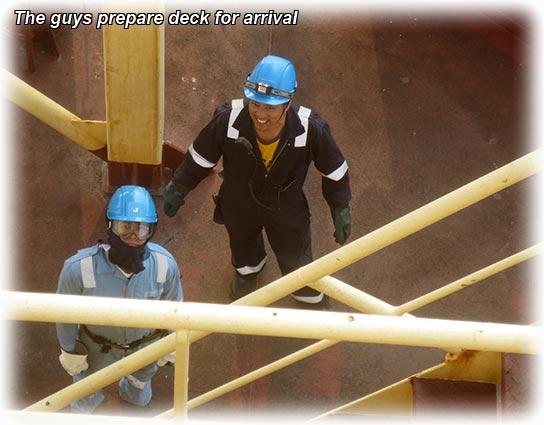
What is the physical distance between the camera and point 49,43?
23.0 feet

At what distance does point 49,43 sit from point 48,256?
1.79 meters

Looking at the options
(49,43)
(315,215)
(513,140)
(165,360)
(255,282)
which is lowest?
(165,360)

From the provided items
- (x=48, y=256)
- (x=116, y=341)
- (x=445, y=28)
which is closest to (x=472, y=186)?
(x=116, y=341)

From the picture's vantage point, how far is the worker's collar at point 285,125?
190 inches

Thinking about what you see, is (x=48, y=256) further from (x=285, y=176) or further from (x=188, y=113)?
(x=285, y=176)

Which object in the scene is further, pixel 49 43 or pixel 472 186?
pixel 49 43

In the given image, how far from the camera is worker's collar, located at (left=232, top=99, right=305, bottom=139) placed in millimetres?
4828

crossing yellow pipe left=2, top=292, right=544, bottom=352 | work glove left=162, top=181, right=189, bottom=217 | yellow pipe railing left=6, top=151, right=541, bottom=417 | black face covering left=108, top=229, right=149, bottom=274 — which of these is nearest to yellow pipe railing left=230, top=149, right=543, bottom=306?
yellow pipe railing left=6, top=151, right=541, bottom=417

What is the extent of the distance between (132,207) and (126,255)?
27cm

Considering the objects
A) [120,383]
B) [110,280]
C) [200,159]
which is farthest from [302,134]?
[120,383]

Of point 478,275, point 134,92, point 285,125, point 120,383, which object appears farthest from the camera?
point 120,383

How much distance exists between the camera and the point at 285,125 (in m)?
4.83

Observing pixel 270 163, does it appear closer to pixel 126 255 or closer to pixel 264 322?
pixel 126 255

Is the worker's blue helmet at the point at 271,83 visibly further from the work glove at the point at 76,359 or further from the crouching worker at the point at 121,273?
the work glove at the point at 76,359
